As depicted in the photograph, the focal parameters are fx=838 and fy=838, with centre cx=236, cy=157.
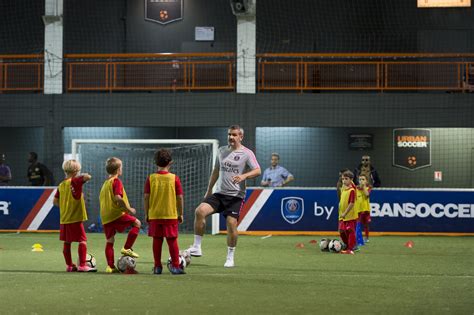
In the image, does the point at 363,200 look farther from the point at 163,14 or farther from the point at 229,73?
the point at 163,14

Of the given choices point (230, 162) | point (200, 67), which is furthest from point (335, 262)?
point (200, 67)

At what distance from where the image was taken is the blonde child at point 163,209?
10.3 metres

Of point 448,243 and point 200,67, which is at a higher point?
point 200,67

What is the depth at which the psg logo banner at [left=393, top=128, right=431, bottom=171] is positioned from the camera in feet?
88.8

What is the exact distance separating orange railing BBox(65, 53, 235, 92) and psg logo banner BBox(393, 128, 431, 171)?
6.09 metres

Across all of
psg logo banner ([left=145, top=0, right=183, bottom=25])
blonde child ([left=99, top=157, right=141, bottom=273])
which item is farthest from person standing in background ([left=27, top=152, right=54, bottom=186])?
blonde child ([left=99, top=157, right=141, bottom=273])

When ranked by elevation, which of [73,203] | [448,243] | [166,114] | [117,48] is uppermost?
[117,48]

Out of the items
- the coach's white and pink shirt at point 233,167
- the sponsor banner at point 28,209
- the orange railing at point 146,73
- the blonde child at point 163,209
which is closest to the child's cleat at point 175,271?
the blonde child at point 163,209

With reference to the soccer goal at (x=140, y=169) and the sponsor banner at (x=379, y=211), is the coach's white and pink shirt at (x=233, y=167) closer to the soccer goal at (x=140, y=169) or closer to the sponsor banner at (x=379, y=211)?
the soccer goal at (x=140, y=169)

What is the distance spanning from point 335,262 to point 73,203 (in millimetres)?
4144

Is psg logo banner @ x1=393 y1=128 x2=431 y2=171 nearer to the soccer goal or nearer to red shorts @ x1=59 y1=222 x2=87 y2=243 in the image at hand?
the soccer goal

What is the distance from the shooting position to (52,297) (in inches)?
321

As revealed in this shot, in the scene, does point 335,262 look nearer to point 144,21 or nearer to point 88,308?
point 88,308

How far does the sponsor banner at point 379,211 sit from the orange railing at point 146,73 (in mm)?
5964
